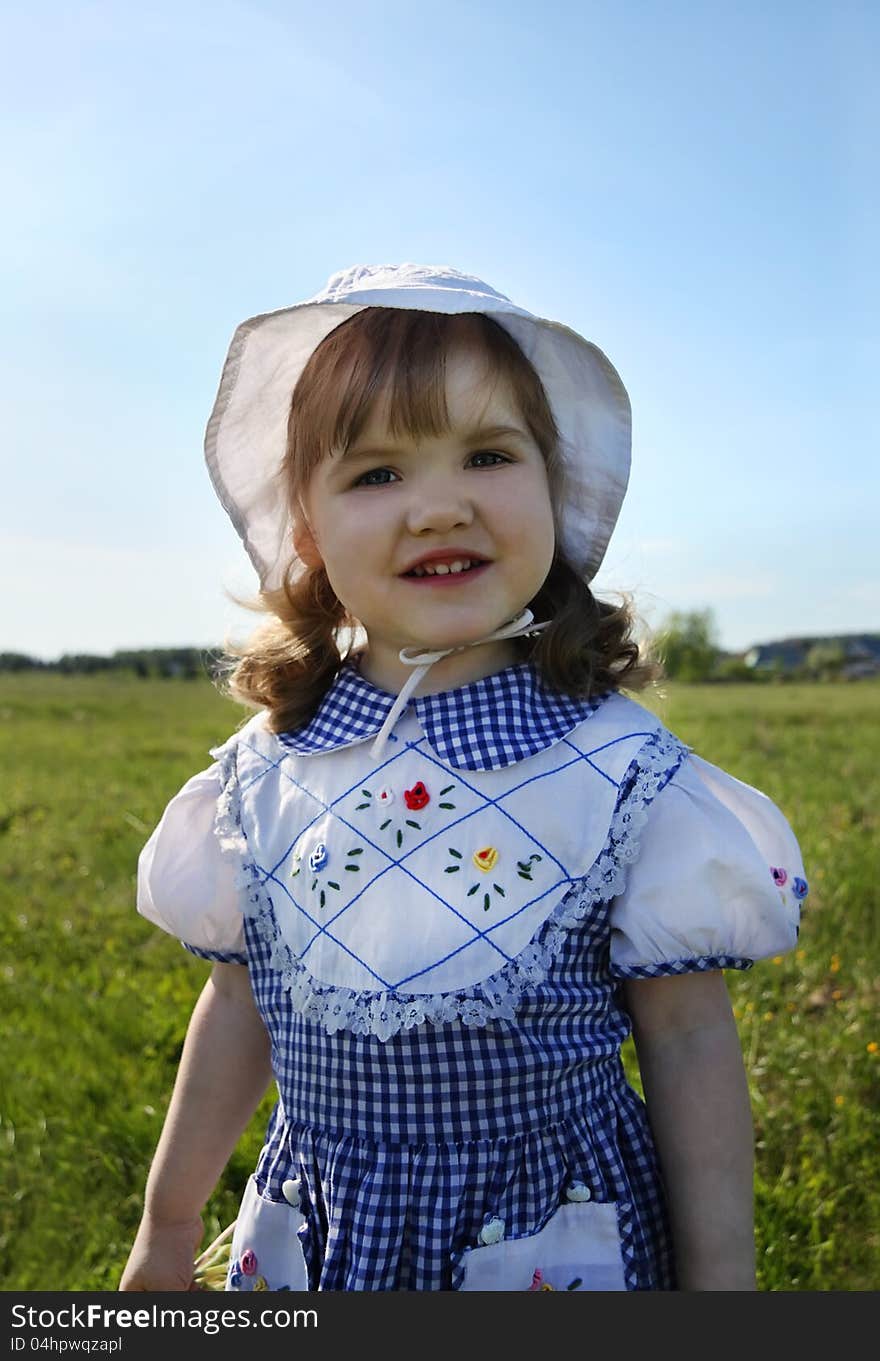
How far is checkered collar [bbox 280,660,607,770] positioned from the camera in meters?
1.86

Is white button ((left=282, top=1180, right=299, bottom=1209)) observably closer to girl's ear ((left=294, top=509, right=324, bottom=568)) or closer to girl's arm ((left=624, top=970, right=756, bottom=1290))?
girl's arm ((left=624, top=970, right=756, bottom=1290))

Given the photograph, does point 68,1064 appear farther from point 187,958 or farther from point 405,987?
point 405,987

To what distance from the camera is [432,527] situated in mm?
1820

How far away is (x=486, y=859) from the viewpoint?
1.81 meters

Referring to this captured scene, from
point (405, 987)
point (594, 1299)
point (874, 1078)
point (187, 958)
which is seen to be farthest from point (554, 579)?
point (187, 958)

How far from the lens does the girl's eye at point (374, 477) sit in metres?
1.90

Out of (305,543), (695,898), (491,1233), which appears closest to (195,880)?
(305,543)

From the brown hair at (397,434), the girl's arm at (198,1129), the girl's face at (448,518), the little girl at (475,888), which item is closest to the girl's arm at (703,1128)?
the little girl at (475,888)

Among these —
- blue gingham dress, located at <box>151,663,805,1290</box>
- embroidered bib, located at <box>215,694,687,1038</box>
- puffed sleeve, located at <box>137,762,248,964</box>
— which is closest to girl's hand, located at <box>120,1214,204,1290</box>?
blue gingham dress, located at <box>151,663,805,1290</box>

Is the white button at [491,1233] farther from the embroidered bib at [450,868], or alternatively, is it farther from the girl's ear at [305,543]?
the girl's ear at [305,543]

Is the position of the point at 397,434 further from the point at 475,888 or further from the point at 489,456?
the point at 475,888

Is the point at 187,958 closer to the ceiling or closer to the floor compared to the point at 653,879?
closer to the floor

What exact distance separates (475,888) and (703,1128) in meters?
0.51

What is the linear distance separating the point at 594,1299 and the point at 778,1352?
29cm
